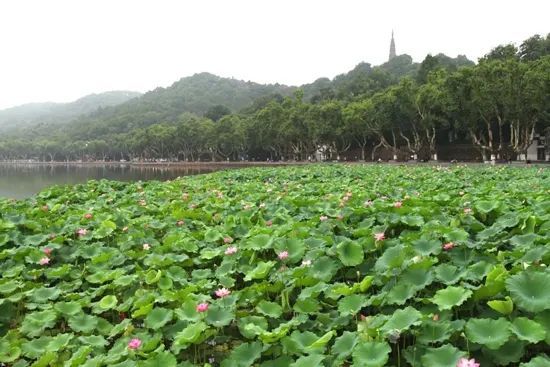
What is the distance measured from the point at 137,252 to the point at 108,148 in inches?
4688

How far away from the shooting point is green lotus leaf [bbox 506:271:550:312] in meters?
2.21

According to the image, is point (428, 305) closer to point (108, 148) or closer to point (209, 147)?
point (209, 147)

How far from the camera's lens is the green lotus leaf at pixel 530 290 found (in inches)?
87.0

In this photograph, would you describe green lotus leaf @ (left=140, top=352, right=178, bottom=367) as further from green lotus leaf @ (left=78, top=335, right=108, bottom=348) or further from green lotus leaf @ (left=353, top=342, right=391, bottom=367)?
green lotus leaf @ (left=353, top=342, right=391, bottom=367)

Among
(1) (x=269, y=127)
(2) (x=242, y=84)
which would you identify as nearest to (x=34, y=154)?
(2) (x=242, y=84)

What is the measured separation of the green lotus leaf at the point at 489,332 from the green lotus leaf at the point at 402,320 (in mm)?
225

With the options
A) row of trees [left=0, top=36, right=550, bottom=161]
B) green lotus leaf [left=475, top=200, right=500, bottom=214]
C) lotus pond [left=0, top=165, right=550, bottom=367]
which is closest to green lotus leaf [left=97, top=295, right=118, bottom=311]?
lotus pond [left=0, top=165, right=550, bottom=367]

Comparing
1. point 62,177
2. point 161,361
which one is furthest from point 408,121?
point 161,361

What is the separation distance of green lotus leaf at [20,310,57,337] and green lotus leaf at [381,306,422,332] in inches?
81.7

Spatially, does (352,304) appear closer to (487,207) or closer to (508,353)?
(508,353)

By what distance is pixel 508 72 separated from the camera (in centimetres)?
3147

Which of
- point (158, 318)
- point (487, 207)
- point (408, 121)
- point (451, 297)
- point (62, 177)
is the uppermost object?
point (408, 121)

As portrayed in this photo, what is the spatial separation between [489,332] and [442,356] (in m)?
0.26

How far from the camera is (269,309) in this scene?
2.81 m
